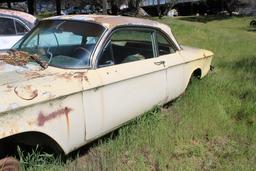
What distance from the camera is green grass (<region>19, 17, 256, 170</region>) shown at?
15.9ft

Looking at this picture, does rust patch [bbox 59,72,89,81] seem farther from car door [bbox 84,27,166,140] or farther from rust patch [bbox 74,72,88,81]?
car door [bbox 84,27,166,140]

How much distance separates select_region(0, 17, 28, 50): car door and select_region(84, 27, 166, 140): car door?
5.00 meters

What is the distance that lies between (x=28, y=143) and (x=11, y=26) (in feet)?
22.2

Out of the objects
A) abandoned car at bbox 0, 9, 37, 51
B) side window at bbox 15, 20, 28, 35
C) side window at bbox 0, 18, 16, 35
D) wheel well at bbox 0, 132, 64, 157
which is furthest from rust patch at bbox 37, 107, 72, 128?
side window at bbox 15, 20, 28, 35

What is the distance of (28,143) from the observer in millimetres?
4258

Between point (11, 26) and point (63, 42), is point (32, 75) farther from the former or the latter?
point (11, 26)

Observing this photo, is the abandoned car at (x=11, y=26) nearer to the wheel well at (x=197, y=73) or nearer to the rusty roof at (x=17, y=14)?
the rusty roof at (x=17, y=14)

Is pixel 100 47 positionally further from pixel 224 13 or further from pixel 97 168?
pixel 224 13

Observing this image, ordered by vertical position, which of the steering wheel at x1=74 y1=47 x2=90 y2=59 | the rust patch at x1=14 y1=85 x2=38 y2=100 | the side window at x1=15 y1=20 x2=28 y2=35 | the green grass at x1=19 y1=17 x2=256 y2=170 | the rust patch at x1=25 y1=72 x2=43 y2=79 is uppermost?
the steering wheel at x1=74 y1=47 x2=90 y2=59

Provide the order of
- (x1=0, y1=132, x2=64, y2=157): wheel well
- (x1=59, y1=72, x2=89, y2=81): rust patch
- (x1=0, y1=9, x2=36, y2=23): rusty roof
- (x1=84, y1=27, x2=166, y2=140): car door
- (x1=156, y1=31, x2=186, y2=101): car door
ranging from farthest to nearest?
1. (x1=0, y1=9, x2=36, y2=23): rusty roof
2. (x1=156, y1=31, x2=186, y2=101): car door
3. (x1=84, y1=27, x2=166, y2=140): car door
4. (x1=59, y1=72, x2=89, y2=81): rust patch
5. (x1=0, y1=132, x2=64, y2=157): wheel well

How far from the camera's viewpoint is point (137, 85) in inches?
208

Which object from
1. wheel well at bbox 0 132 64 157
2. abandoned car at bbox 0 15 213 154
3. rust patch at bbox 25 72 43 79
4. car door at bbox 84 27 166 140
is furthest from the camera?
car door at bbox 84 27 166 140

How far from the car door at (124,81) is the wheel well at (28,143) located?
1.38 ft

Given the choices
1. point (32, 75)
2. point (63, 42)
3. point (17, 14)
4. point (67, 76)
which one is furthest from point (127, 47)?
point (17, 14)
